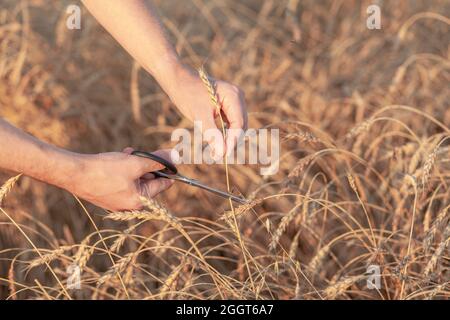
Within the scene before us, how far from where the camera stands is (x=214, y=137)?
1.46 metres

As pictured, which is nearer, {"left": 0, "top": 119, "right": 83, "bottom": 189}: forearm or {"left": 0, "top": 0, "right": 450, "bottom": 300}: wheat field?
{"left": 0, "top": 119, "right": 83, "bottom": 189}: forearm

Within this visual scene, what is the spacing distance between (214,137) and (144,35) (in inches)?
9.7

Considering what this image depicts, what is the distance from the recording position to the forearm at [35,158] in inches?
53.4

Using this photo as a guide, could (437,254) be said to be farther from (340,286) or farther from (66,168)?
(66,168)

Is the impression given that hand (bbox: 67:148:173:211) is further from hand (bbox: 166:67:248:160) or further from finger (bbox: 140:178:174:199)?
hand (bbox: 166:67:248:160)

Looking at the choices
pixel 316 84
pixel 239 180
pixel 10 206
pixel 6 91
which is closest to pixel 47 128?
pixel 6 91

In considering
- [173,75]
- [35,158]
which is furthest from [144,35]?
[35,158]

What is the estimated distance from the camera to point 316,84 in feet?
9.99

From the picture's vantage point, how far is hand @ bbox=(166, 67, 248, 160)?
1.47 m

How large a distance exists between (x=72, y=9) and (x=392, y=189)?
4.33ft

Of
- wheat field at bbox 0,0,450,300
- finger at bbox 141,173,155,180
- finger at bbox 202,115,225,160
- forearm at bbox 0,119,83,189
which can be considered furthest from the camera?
wheat field at bbox 0,0,450,300

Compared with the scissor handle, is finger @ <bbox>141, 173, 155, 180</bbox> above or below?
below

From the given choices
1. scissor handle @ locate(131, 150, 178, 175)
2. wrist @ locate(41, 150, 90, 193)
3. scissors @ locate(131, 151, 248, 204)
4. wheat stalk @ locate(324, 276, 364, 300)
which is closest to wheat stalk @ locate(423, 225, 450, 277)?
wheat stalk @ locate(324, 276, 364, 300)
